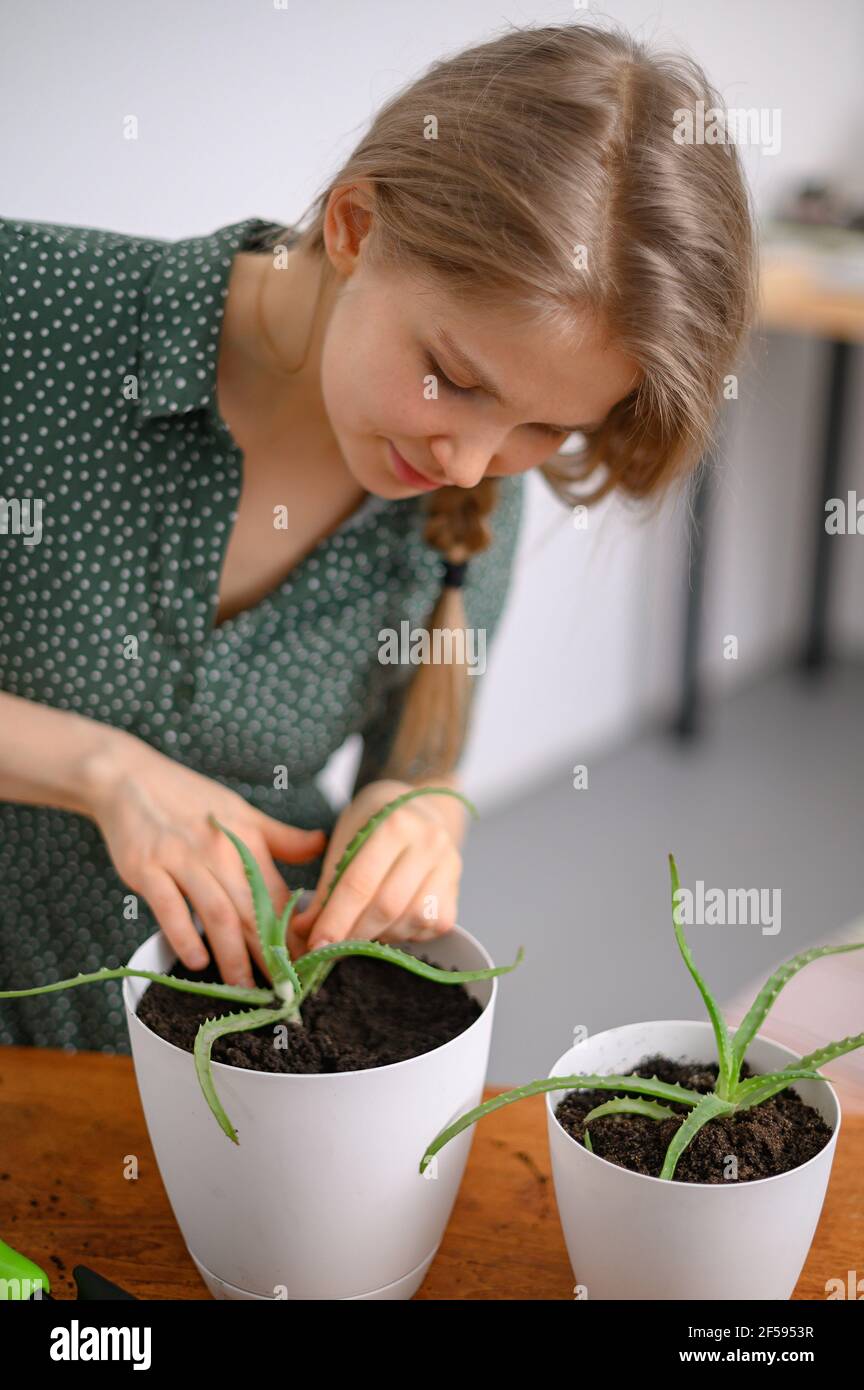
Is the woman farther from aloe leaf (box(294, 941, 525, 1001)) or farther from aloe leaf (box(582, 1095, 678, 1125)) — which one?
aloe leaf (box(582, 1095, 678, 1125))

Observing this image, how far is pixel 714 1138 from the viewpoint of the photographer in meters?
0.61

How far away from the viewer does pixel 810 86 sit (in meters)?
2.97

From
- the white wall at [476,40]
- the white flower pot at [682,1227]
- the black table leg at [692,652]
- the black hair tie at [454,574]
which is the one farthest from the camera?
the black table leg at [692,652]

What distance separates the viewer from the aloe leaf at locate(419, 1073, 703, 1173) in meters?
0.60

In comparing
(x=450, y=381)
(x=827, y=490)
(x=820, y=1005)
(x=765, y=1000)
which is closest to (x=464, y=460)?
(x=450, y=381)

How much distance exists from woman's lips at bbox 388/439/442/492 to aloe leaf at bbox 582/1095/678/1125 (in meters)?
0.42

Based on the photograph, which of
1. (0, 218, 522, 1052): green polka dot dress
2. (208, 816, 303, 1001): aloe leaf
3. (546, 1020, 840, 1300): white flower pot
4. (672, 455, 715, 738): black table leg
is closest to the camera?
(546, 1020, 840, 1300): white flower pot

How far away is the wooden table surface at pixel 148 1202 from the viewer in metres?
0.69

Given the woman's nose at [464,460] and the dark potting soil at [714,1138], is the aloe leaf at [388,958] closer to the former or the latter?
the dark potting soil at [714,1138]

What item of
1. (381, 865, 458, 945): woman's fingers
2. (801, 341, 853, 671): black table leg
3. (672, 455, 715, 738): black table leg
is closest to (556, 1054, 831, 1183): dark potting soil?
(381, 865, 458, 945): woman's fingers

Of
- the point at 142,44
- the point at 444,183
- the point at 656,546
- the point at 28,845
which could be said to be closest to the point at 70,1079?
the point at 28,845

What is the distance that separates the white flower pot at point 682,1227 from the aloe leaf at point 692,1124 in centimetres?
1

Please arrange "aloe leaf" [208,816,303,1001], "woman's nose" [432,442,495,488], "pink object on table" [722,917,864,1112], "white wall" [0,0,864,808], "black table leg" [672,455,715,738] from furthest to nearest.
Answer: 1. "black table leg" [672,455,715,738]
2. "white wall" [0,0,864,808]
3. "pink object on table" [722,917,864,1112]
4. "woman's nose" [432,442,495,488]
5. "aloe leaf" [208,816,303,1001]

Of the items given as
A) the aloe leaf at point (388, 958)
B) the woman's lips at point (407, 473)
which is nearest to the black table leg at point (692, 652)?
the woman's lips at point (407, 473)
